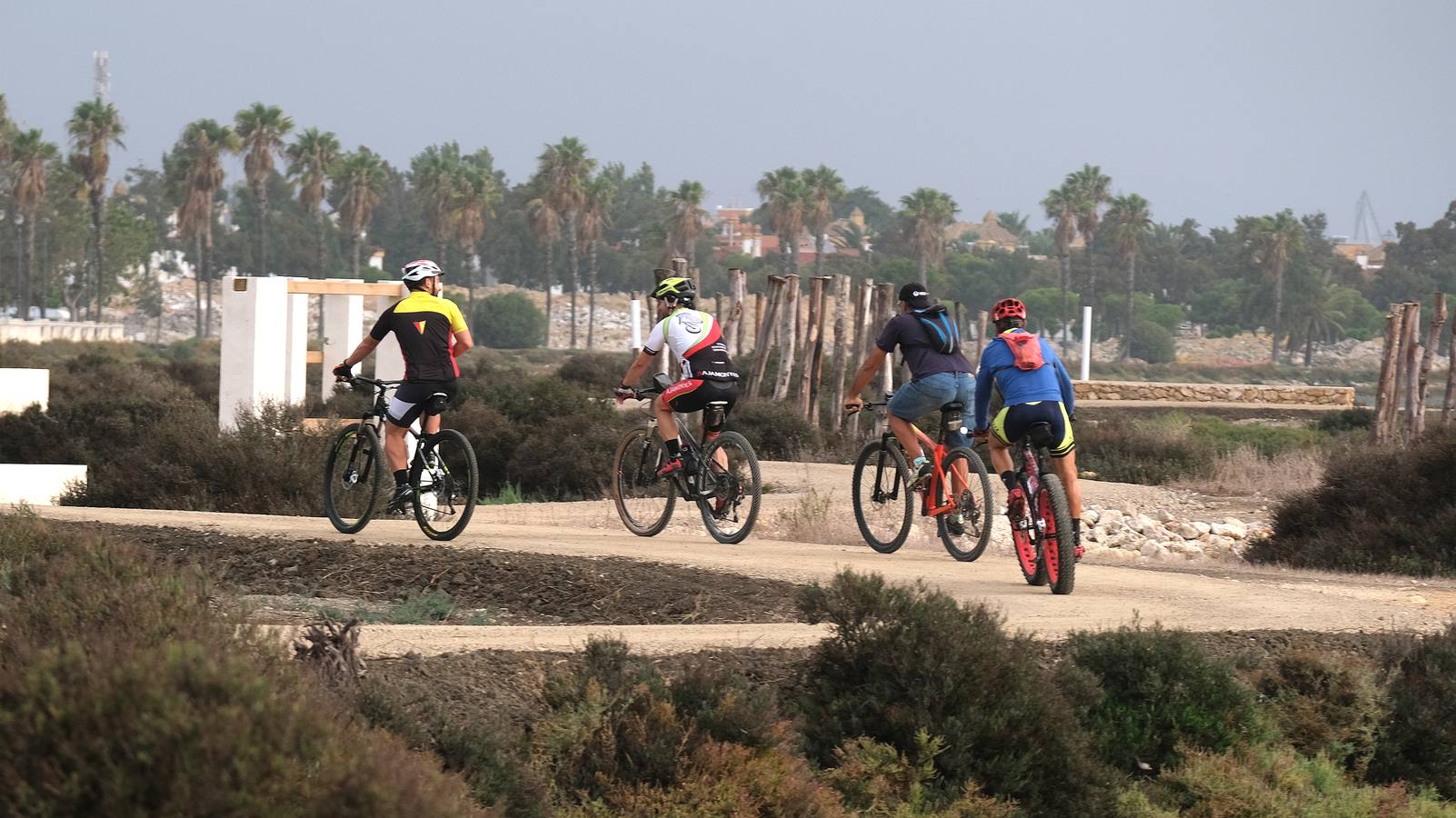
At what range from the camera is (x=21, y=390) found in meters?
27.5

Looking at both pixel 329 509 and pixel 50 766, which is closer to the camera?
pixel 50 766

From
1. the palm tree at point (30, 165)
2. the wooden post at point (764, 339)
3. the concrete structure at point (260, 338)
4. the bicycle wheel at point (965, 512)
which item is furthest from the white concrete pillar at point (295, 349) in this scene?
the palm tree at point (30, 165)

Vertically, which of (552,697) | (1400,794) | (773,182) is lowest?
(1400,794)

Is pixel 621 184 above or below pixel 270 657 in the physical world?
above

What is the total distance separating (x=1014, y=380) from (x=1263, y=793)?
11.1ft

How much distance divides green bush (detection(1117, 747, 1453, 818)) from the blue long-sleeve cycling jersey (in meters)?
2.85

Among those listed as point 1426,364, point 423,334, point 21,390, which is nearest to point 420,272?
point 423,334

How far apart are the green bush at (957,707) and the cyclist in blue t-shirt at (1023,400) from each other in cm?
283

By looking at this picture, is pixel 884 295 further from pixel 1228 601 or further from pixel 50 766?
pixel 50 766

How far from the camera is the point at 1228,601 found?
11.2m

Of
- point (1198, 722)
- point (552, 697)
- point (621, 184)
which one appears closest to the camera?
point (552, 697)

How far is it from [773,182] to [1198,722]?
110100 millimetres

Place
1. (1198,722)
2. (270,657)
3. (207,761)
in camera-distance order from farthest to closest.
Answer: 1. (1198,722)
2. (270,657)
3. (207,761)

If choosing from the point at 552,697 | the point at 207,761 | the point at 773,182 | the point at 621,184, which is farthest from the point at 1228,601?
the point at 621,184
